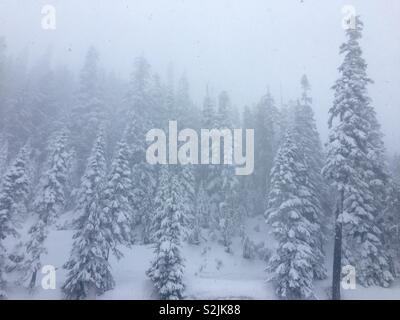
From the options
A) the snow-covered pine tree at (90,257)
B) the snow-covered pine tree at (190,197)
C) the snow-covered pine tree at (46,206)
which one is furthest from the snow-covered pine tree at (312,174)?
the snow-covered pine tree at (46,206)

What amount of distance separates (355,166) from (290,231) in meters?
6.24

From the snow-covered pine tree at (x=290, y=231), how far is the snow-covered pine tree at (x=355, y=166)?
207cm

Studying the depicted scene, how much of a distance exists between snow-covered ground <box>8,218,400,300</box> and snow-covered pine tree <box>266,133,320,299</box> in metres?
1.85

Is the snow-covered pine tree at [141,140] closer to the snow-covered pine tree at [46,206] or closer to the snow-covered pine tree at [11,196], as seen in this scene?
the snow-covered pine tree at [46,206]

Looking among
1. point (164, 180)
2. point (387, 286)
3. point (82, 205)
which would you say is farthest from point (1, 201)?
point (387, 286)

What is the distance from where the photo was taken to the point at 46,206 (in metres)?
26.2

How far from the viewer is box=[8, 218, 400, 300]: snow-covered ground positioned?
24.5m

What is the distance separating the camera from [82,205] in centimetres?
2802

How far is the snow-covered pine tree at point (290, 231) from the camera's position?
2361cm

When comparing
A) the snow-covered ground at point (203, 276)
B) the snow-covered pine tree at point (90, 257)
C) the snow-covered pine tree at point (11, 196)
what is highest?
the snow-covered pine tree at point (11, 196)

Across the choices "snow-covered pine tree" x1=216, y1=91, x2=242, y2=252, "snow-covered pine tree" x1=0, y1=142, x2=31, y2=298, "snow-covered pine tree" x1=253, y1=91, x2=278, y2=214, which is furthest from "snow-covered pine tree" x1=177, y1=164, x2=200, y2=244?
"snow-covered pine tree" x1=0, y1=142, x2=31, y2=298
